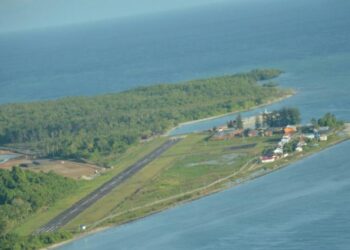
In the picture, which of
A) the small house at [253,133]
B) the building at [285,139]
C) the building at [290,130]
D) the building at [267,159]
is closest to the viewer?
the building at [267,159]

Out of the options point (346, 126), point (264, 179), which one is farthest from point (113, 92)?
point (264, 179)

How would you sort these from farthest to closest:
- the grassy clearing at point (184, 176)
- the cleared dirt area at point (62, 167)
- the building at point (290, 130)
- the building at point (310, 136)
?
the building at point (290, 130)
the cleared dirt area at point (62, 167)
the building at point (310, 136)
the grassy clearing at point (184, 176)

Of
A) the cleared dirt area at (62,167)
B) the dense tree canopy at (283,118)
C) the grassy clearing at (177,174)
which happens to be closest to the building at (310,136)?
the grassy clearing at (177,174)

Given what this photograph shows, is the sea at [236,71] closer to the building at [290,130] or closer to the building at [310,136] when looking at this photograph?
the building at [310,136]

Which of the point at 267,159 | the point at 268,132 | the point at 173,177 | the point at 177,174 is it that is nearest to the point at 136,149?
the point at 268,132

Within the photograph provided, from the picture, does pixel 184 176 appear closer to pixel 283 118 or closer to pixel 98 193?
pixel 98 193
